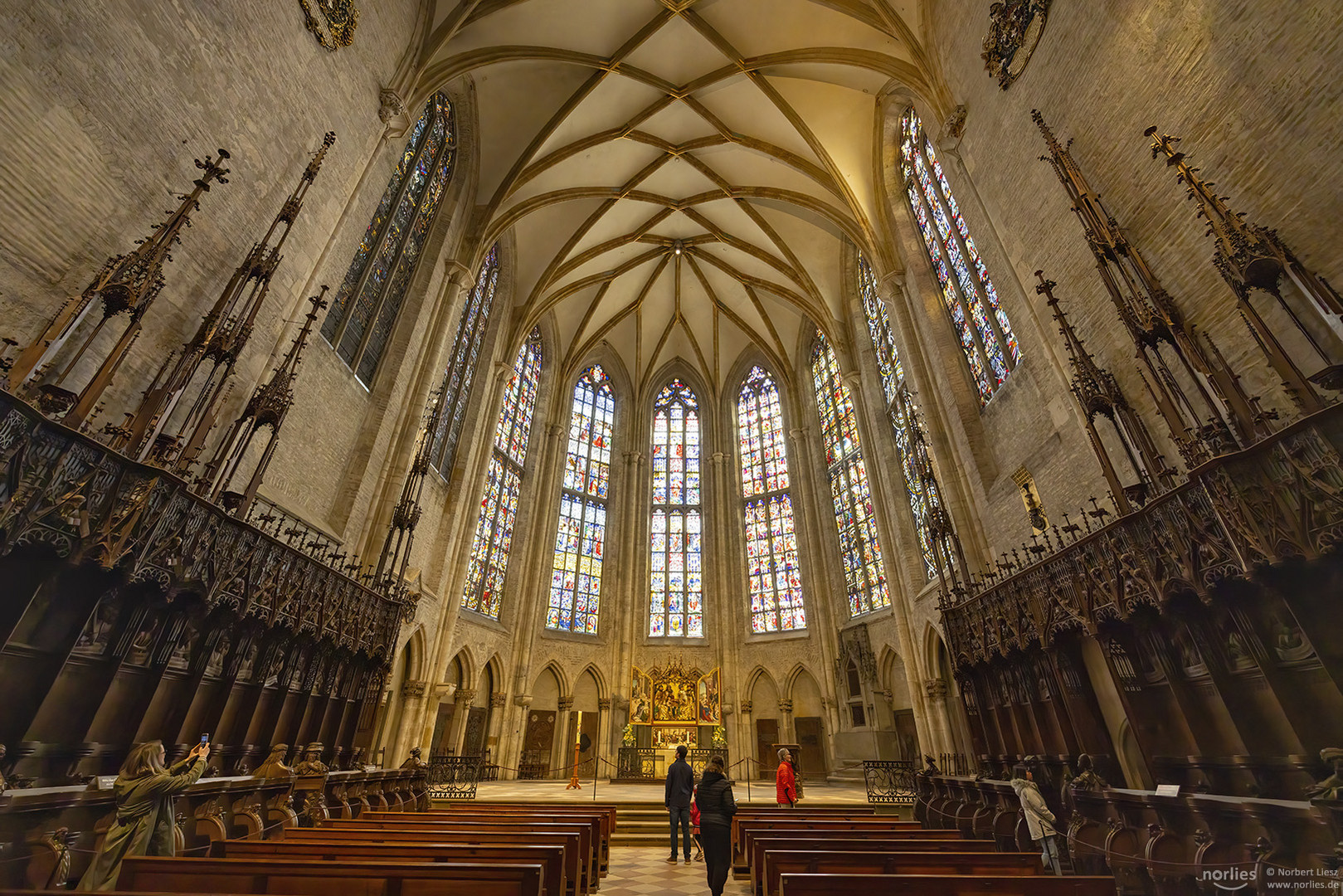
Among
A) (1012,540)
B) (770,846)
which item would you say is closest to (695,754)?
(1012,540)

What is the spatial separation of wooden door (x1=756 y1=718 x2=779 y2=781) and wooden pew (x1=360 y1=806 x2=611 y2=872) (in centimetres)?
1412

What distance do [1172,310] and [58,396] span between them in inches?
407

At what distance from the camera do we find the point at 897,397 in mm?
16000

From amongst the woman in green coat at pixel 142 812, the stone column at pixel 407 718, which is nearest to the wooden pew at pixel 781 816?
the woman in green coat at pixel 142 812

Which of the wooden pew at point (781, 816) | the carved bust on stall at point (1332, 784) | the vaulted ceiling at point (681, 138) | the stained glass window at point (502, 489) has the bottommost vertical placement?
the wooden pew at point (781, 816)

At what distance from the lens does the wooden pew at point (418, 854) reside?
11.2ft

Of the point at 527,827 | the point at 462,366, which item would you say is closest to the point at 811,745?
the point at 462,366

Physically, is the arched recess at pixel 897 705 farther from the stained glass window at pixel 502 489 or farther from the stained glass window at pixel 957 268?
the stained glass window at pixel 502 489

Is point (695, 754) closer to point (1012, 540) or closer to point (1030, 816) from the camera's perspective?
point (1012, 540)

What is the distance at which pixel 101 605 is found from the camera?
→ 5367mm

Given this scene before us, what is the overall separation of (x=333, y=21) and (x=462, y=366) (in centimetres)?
818

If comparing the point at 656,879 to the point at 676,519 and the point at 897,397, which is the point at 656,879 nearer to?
the point at 897,397

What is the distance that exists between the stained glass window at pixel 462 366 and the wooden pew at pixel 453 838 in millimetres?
10802

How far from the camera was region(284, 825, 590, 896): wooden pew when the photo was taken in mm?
4281
